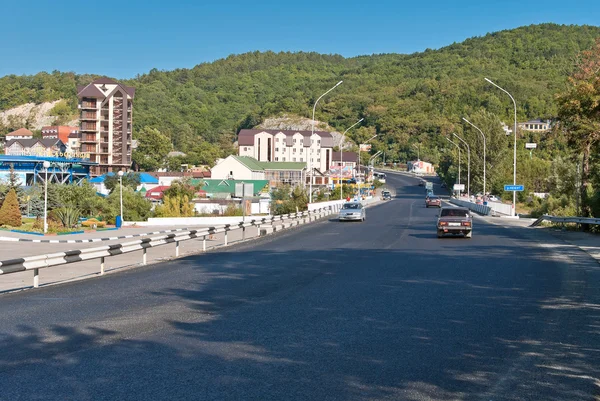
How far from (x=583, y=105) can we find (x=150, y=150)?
131339 millimetres

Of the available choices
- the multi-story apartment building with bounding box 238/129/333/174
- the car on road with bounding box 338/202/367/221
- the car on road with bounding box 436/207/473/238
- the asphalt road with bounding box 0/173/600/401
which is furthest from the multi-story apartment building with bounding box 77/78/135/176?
the asphalt road with bounding box 0/173/600/401

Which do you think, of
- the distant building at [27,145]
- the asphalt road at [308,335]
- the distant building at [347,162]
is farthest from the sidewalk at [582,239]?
the distant building at [347,162]

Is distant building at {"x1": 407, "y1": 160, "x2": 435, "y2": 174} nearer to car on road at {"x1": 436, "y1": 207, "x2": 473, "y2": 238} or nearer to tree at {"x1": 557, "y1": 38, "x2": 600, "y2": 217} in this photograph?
tree at {"x1": 557, "y1": 38, "x2": 600, "y2": 217}

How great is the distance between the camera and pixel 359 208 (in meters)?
49.9

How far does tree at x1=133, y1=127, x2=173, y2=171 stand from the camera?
155875 millimetres

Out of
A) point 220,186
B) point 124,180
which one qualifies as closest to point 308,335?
point 124,180

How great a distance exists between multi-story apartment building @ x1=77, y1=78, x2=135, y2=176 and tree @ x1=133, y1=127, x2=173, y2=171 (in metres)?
32.8

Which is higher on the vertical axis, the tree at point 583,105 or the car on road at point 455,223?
the tree at point 583,105

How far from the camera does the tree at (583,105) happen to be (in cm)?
3434

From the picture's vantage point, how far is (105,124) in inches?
4710

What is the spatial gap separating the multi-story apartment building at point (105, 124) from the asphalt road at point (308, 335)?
104 meters

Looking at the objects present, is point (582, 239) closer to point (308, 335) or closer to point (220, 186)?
point (308, 335)

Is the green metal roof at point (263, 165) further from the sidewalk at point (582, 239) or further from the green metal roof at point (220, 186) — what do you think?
the sidewalk at point (582, 239)

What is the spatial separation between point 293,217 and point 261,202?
105 feet
